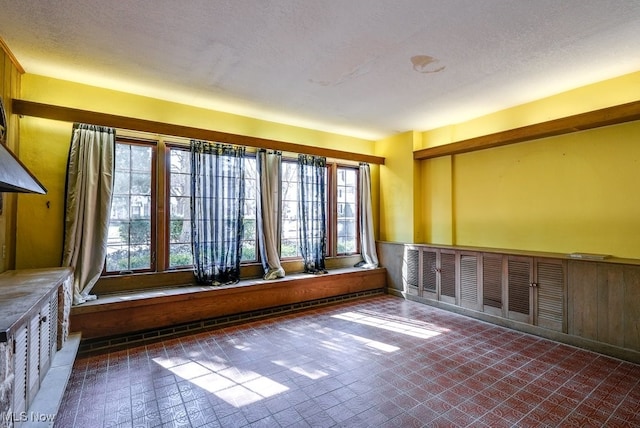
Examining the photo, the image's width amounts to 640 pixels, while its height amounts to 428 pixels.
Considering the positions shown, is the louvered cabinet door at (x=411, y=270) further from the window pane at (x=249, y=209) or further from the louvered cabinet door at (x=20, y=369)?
the louvered cabinet door at (x=20, y=369)

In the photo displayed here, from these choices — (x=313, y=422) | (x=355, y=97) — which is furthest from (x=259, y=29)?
(x=313, y=422)

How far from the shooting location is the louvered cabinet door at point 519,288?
368 cm

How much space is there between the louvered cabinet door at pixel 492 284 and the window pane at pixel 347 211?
2299mm

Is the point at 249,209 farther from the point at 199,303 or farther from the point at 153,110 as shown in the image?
the point at 153,110

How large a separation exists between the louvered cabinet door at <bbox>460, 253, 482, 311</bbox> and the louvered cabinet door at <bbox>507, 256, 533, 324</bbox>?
0.39 meters

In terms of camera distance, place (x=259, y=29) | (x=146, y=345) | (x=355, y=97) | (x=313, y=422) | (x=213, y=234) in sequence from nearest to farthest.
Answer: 1. (x=313, y=422)
2. (x=259, y=29)
3. (x=146, y=345)
4. (x=355, y=97)
5. (x=213, y=234)

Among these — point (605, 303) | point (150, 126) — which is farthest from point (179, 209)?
point (605, 303)

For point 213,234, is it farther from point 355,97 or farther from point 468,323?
point 468,323

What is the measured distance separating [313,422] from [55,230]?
3331mm

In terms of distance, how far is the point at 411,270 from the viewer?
5.12 metres

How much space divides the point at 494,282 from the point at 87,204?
4.97 meters

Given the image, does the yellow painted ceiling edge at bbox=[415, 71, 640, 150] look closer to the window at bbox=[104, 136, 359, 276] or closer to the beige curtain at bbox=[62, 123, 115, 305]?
the window at bbox=[104, 136, 359, 276]

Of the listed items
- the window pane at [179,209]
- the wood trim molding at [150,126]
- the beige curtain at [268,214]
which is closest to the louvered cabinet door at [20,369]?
the window pane at [179,209]

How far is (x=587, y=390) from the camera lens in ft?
8.05
